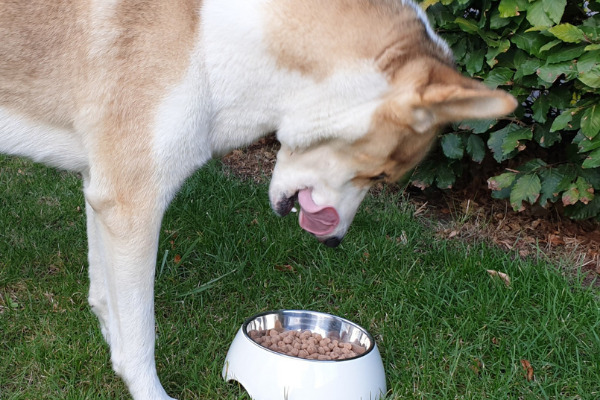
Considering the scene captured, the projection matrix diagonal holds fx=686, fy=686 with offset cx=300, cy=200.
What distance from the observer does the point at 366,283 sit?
342 cm

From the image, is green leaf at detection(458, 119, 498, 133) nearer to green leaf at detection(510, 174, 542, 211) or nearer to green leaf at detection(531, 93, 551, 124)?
green leaf at detection(531, 93, 551, 124)

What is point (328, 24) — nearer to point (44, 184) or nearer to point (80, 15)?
point (80, 15)

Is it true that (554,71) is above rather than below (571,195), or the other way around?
above

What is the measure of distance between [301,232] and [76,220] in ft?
4.41

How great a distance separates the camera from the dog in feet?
7.51

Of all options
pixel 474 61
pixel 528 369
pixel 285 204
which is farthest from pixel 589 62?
pixel 285 204

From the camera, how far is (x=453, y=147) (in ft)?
12.8

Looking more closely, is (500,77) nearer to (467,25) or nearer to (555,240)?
(467,25)

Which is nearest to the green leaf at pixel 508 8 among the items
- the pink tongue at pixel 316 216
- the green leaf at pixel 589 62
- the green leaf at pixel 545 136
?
the green leaf at pixel 589 62

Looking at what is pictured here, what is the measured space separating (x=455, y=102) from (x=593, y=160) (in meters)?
1.49

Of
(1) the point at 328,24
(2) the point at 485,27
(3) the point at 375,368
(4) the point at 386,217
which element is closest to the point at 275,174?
(1) the point at 328,24

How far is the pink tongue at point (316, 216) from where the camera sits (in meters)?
2.70

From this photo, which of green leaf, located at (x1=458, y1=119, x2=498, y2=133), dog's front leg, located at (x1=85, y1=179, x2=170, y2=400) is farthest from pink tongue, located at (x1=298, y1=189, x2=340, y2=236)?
green leaf, located at (x1=458, y1=119, x2=498, y2=133)

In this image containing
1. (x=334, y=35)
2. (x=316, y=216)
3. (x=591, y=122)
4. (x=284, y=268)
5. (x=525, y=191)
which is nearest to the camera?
(x=334, y=35)
